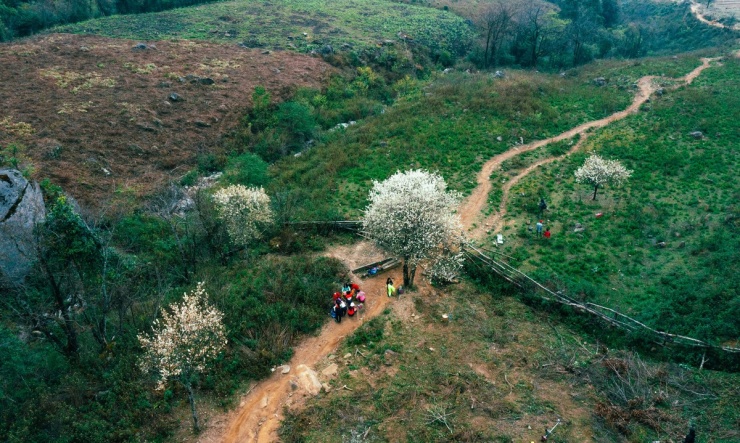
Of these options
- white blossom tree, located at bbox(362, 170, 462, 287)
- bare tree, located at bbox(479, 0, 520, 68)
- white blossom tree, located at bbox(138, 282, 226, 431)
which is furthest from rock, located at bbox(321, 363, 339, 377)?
bare tree, located at bbox(479, 0, 520, 68)

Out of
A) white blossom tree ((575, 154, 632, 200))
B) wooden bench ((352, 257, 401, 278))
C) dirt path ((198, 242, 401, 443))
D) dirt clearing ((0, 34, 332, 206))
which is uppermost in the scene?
dirt clearing ((0, 34, 332, 206))

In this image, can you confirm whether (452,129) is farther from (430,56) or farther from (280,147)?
(430,56)

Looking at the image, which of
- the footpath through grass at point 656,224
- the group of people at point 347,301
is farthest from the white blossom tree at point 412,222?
the footpath through grass at point 656,224

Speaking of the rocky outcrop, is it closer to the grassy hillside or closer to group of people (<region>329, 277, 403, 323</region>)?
group of people (<region>329, 277, 403, 323</region>)

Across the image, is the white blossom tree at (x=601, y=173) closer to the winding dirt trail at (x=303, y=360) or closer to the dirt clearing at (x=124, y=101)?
the winding dirt trail at (x=303, y=360)

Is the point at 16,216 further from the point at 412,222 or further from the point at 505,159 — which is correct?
the point at 505,159

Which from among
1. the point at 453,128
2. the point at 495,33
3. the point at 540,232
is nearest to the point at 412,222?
the point at 540,232

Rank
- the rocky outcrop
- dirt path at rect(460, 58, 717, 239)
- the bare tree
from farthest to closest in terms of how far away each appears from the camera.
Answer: the bare tree < dirt path at rect(460, 58, 717, 239) < the rocky outcrop
